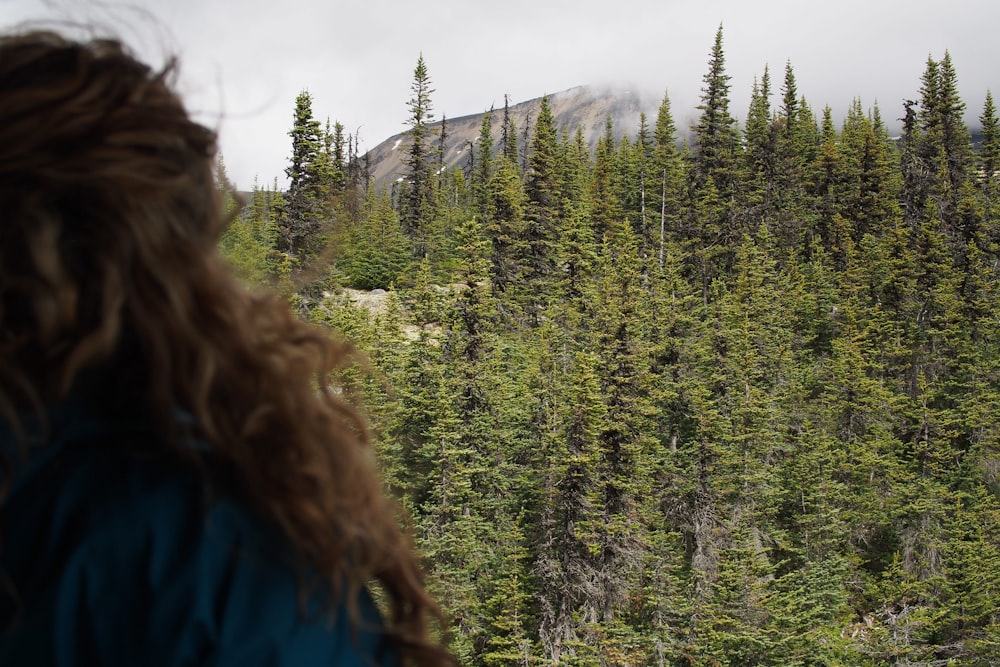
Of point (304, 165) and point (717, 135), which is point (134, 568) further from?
point (717, 135)

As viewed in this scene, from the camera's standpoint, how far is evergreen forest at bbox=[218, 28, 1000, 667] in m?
27.5

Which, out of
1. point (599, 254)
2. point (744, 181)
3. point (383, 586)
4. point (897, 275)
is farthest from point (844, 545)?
point (383, 586)

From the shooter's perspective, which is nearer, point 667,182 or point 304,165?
point 304,165

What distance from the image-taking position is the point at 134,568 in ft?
3.32

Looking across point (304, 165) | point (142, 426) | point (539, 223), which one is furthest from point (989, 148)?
point (142, 426)

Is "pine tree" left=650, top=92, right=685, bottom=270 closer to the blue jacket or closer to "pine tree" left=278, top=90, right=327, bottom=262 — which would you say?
→ "pine tree" left=278, top=90, right=327, bottom=262

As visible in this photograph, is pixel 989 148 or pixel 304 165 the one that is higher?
pixel 989 148

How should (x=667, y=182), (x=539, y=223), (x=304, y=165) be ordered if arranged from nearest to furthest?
(x=304, y=165) → (x=539, y=223) → (x=667, y=182)

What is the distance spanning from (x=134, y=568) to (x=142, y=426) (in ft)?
0.67

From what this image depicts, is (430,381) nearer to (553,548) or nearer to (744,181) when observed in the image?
(553,548)

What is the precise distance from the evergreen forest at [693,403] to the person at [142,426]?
12.2 metres

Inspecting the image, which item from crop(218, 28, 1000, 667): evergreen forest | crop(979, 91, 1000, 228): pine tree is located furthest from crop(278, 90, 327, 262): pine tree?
crop(979, 91, 1000, 228): pine tree

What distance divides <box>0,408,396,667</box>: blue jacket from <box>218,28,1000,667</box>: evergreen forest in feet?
40.6

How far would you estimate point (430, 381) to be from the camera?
1332 inches
